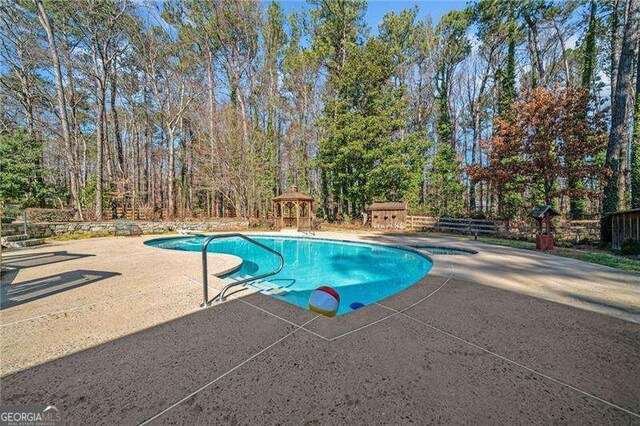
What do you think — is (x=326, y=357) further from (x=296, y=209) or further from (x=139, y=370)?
(x=296, y=209)

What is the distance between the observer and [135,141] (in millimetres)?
23859

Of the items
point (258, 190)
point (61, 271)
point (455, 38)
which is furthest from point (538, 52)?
point (61, 271)

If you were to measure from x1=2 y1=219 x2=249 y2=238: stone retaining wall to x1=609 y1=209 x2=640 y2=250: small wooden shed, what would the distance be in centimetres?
1625

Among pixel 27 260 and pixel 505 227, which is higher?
pixel 505 227

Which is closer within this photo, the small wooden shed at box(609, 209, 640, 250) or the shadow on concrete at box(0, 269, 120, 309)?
the shadow on concrete at box(0, 269, 120, 309)

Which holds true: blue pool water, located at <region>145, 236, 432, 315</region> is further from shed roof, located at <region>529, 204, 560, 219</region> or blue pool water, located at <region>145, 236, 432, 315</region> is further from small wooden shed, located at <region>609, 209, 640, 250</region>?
small wooden shed, located at <region>609, 209, 640, 250</region>

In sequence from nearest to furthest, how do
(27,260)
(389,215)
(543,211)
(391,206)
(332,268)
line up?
(27,260) → (543,211) → (332,268) → (391,206) → (389,215)

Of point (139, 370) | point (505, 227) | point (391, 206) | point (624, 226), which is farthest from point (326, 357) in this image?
point (391, 206)

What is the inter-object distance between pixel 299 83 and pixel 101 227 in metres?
15.6

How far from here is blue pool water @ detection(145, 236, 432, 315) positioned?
4.85 meters

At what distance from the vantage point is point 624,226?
719 centimetres

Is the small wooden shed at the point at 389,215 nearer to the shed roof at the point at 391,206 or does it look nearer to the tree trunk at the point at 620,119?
the shed roof at the point at 391,206

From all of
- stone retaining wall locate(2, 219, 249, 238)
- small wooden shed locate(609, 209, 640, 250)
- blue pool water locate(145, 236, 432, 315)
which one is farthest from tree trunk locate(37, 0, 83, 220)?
small wooden shed locate(609, 209, 640, 250)

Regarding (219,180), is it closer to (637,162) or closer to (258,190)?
(258,190)
